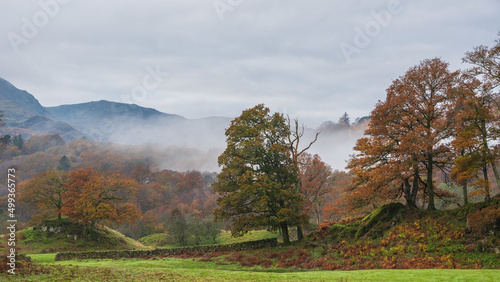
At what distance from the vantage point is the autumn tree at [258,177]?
95.2 feet

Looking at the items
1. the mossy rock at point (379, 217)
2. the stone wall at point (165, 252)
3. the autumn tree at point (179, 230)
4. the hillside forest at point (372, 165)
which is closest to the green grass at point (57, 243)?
the hillside forest at point (372, 165)

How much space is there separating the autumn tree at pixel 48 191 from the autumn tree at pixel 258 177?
30.1 m

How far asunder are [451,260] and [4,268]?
24634 mm

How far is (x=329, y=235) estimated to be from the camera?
1138 inches

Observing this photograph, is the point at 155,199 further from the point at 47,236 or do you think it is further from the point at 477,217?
the point at 477,217

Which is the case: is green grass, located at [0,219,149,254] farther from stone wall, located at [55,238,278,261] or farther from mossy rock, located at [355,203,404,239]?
mossy rock, located at [355,203,404,239]

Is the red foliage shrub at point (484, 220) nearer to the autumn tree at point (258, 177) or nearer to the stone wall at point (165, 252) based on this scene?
the autumn tree at point (258, 177)

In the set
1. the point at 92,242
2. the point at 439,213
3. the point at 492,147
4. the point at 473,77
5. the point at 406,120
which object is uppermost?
the point at 473,77

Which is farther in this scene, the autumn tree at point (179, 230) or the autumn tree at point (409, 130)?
the autumn tree at point (179, 230)

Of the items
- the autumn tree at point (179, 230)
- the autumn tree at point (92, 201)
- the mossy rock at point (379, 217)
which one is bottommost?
the autumn tree at point (179, 230)

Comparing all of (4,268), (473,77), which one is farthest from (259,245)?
(473,77)

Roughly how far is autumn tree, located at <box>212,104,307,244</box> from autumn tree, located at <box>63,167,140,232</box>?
75.5 ft

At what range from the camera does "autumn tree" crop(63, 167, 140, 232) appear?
43594 mm

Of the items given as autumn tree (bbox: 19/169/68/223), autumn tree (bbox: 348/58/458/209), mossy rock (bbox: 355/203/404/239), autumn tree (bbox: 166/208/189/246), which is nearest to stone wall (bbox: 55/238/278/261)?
mossy rock (bbox: 355/203/404/239)
